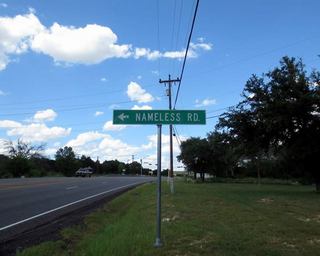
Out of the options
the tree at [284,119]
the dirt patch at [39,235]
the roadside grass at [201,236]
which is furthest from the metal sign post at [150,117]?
the tree at [284,119]

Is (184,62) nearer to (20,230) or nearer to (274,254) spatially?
(20,230)

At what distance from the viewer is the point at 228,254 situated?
28.7ft

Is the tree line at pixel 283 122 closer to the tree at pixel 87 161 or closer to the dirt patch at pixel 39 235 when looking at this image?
the dirt patch at pixel 39 235

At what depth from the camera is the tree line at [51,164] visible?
83.7 meters

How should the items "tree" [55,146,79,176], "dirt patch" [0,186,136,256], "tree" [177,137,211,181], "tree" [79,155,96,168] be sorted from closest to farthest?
"dirt patch" [0,186,136,256] → "tree" [177,137,211,181] → "tree" [55,146,79,176] → "tree" [79,155,96,168]

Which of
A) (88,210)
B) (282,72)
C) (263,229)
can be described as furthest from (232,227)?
(282,72)

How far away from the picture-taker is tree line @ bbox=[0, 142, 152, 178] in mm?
83706

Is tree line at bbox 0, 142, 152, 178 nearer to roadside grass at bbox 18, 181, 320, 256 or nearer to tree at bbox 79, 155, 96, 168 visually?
tree at bbox 79, 155, 96, 168

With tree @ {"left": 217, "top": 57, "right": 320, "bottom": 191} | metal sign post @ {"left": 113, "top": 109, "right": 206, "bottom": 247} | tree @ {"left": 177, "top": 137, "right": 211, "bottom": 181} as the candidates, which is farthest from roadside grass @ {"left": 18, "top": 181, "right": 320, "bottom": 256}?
tree @ {"left": 177, "top": 137, "right": 211, "bottom": 181}

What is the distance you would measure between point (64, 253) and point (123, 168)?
565ft

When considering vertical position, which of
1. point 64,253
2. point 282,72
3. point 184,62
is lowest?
point 64,253

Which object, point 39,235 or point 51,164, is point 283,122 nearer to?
point 39,235

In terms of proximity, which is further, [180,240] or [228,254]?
[180,240]

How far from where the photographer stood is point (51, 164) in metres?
148
